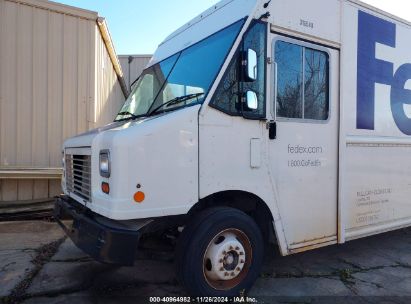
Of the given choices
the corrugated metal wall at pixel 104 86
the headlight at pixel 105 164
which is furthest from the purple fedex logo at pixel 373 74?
the corrugated metal wall at pixel 104 86

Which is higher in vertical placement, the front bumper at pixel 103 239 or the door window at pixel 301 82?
the door window at pixel 301 82

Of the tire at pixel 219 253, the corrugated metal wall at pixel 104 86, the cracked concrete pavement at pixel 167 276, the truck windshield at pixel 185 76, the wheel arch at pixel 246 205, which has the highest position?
the corrugated metal wall at pixel 104 86

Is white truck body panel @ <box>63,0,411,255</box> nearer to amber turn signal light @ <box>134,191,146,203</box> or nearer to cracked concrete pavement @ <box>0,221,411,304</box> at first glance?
amber turn signal light @ <box>134,191,146,203</box>

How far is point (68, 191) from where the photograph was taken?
4461mm

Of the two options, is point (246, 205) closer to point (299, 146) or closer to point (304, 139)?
point (299, 146)

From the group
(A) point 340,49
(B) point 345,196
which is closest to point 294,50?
(A) point 340,49

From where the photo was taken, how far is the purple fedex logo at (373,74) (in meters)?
4.82

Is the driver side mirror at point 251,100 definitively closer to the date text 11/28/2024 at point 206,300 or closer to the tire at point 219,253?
the tire at point 219,253

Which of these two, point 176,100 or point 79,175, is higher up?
point 176,100

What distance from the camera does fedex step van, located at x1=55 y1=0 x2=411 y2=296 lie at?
330cm

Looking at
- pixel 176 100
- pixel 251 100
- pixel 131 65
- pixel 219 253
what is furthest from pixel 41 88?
pixel 131 65

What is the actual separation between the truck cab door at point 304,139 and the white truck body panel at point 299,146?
2 cm

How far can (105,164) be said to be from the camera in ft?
10.8

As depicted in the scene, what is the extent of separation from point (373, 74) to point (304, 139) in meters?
1.52
